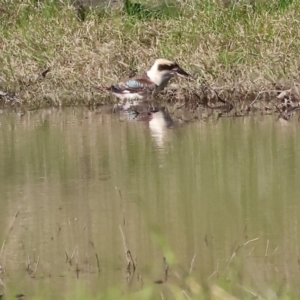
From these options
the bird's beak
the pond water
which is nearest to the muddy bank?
the bird's beak

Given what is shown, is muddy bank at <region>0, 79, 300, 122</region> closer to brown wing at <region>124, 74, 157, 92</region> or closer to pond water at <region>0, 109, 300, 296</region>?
brown wing at <region>124, 74, 157, 92</region>

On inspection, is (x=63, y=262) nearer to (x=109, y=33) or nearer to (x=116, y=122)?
(x=116, y=122)

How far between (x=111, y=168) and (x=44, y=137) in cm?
157

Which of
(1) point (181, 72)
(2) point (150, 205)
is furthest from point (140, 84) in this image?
(2) point (150, 205)

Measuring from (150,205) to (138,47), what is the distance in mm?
6229

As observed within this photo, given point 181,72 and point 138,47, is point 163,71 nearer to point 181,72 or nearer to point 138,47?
point 181,72

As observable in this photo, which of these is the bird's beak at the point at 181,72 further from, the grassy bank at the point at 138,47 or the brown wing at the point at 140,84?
the brown wing at the point at 140,84

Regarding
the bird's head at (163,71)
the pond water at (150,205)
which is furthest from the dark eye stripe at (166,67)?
the pond water at (150,205)

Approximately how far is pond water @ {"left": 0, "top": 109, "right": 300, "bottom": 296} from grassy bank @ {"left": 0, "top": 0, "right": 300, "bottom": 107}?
1706 millimetres

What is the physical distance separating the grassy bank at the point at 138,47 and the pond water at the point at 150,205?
1.71m

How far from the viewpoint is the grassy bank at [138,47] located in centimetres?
1089

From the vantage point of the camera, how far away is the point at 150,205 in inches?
237

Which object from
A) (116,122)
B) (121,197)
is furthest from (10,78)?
(121,197)

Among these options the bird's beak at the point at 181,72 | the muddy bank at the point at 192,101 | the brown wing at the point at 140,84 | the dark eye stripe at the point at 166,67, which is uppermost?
the dark eye stripe at the point at 166,67
